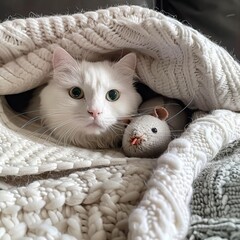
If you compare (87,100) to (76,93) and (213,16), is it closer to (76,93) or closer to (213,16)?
(76,93)

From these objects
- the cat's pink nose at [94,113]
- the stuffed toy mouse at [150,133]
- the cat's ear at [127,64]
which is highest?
the cat's ear at [127,64]

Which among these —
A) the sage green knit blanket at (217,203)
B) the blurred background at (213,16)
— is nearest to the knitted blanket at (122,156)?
the sage green knit blanket at (217,203)

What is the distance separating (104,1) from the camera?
1.18 m

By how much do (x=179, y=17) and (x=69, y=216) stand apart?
0.80 meters

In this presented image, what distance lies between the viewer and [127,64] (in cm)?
108

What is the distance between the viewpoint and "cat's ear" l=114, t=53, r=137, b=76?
1068 mm

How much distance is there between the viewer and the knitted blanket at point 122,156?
71cm

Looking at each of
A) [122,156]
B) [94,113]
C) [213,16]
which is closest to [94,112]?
[94,113]

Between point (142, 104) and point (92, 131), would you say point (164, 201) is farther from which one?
point (142, 104)

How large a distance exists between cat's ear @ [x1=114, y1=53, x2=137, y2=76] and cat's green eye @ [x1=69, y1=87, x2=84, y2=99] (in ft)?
0.38

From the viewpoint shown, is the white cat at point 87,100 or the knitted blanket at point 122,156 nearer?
the knitted blanket at point 122,156

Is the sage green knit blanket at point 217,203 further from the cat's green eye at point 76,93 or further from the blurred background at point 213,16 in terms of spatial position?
the blurred background at point 213,16

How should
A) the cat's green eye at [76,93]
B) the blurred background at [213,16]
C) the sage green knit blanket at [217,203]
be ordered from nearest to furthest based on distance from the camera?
the sage green knit blanket at [217,203], the cat's green eye at [76,93], the blurred background at [213,16]

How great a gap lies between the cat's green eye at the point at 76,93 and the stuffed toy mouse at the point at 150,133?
141 mm
